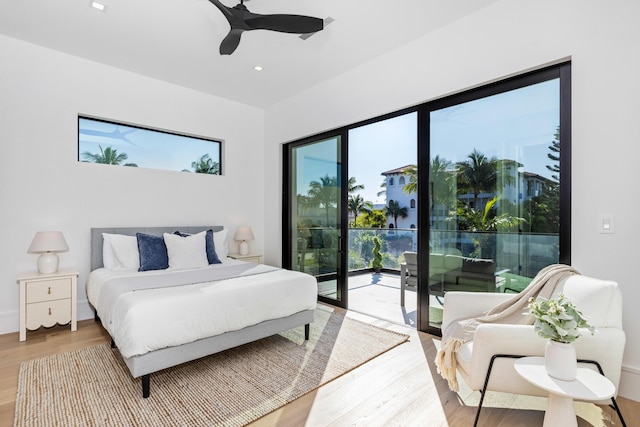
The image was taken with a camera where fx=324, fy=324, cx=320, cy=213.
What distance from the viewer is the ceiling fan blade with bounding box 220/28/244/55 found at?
2.61 meters

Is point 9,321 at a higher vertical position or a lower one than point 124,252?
lower

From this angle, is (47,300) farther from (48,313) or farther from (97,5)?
(97,5)

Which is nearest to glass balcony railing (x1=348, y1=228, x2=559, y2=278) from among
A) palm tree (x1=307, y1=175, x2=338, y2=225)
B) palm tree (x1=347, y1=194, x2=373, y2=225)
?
palm tree (x1=347, y1=194, x2=373, y2=225)

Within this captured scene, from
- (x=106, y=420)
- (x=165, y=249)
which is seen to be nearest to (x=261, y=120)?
(x=165, y=249)

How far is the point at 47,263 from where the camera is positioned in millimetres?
3383

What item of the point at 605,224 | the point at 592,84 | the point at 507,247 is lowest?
the point at 507,247

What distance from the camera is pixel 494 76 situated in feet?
9.29

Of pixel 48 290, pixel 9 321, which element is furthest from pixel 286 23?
pixel 9 321

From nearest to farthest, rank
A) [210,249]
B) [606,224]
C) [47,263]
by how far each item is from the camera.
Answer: [606,224] < [47,263] < [210,249]

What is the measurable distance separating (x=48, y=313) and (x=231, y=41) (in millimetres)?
3229

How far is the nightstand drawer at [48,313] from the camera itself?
126 inches

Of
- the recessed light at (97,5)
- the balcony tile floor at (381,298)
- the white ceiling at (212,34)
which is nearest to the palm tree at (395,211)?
the balcony tile floor at (381,298)

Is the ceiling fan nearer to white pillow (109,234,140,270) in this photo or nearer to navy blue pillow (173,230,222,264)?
navy blue pillow (173,230,222,264)

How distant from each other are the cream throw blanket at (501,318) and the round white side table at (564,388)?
0.45 m
